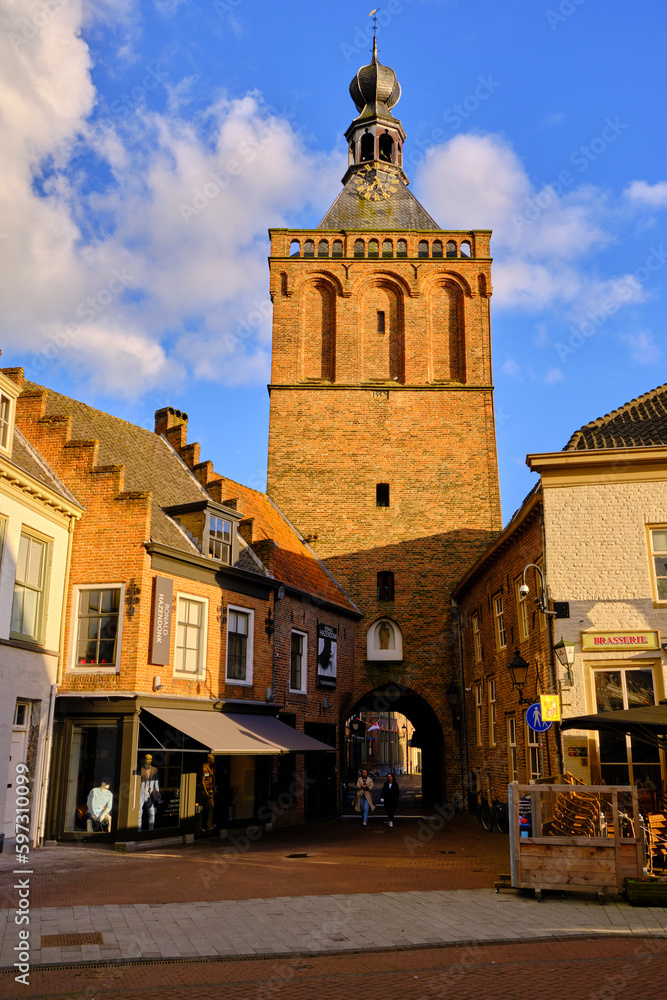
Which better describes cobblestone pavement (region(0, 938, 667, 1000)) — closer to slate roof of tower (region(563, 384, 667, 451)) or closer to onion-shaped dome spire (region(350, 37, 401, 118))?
A: slate roof of tower (region(563, 384, 667, 451))

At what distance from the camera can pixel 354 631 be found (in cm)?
2803

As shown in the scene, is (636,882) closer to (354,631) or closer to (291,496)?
(354,631)

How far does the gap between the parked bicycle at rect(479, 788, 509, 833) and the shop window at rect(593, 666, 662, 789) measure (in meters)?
5.74

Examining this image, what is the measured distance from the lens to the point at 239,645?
20625mm

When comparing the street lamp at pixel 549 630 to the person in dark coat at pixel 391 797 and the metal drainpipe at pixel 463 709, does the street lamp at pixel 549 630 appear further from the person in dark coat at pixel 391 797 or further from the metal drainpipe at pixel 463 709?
the metal drainpipe at pixel 463 709

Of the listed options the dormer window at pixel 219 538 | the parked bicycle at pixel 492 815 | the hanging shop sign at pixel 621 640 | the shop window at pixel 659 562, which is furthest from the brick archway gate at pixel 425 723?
the shop window at pixel 659 562

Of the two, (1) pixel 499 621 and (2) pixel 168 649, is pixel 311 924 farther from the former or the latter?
(1) pixel 499 621

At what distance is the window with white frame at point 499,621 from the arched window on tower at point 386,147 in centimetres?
2211

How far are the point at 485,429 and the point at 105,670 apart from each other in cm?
1739

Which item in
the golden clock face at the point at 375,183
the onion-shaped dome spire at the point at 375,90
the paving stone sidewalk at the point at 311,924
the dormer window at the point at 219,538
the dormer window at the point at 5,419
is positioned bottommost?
the paving stone sidewalk at the point at 311,924

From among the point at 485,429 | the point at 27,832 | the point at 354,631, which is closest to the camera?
the point at 27,832

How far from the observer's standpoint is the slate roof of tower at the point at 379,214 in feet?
109

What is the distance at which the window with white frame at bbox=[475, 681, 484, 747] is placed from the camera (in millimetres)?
24734

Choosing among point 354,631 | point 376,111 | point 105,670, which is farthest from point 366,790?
point 376,111
